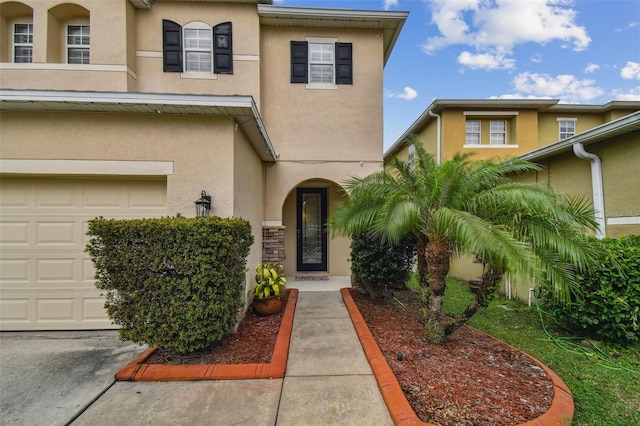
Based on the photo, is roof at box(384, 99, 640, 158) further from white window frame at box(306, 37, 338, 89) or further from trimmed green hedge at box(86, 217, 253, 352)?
trimmed green hedge at box(86, 217, 253, 352)

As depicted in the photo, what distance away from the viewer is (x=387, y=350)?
153 inches

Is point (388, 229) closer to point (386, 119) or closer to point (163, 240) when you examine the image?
point (163, 240)

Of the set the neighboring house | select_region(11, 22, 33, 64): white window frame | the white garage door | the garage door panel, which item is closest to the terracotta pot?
the neighboring house

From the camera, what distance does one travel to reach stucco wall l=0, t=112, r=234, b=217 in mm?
4445

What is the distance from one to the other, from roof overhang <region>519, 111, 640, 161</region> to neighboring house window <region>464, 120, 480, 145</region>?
5.58 m

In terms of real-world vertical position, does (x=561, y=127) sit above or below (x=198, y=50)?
below

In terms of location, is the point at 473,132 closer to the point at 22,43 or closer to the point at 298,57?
the point at 298,57

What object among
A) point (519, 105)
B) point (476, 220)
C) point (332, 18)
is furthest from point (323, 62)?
point (519, 105)

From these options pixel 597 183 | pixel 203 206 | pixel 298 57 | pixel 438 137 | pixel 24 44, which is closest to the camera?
pixel 203 206

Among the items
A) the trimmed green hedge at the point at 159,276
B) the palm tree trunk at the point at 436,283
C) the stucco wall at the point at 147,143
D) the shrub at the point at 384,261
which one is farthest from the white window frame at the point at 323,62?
the trimmed green hedge at the point at 159,276

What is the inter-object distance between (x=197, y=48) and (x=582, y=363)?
10487mm

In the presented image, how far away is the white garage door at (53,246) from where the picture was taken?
15.1 feet

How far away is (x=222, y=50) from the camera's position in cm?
731

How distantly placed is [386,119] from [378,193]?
474 cm
